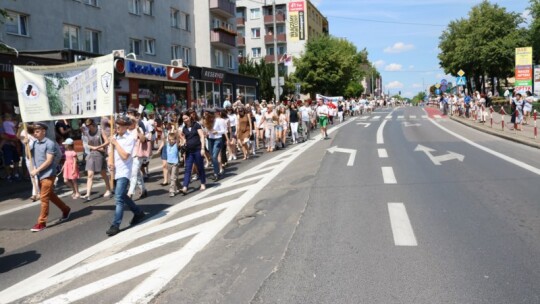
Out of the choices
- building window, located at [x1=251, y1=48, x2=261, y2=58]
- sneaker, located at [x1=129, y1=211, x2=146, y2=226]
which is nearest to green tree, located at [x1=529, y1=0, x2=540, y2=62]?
building window, located at [x1=251, y1=48, x2=261, y2=58]

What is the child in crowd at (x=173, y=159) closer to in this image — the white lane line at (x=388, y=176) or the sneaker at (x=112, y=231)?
the sneaker at (x=112, y=231)

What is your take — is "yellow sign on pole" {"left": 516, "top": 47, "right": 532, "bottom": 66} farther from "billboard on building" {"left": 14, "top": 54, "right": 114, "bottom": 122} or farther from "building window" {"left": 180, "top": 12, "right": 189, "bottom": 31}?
"billboard on building" {"left": 14, "top": 54, "right": 114, "bottom": 122}

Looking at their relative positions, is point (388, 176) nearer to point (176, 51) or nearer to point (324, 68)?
point (176, 51)

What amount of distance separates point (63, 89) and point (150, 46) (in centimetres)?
2534

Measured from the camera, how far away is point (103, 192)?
11.1 m

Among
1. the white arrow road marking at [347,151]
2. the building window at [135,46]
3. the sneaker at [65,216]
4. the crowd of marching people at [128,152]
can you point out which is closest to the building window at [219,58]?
the building window at [135,46]

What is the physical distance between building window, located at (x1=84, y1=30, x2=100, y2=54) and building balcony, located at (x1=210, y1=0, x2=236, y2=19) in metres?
16.5

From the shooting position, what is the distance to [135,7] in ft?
105

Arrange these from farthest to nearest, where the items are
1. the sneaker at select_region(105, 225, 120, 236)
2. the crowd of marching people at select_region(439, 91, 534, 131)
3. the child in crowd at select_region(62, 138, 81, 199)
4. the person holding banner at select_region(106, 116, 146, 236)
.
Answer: the crowd of marching people at select_region(439, 91, 534, 131), the child in crowd at select_region(62, 138, 81, 199), the person holding banner at select_region(106, 116, 146, 236), the sneaker at select_region(105, 225, 120, 236)

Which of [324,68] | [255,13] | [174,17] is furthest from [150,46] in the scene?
[255,13]

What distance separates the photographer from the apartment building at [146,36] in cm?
2314

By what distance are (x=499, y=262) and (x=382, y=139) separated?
15.7m

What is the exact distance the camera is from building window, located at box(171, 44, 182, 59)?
36.8 metres

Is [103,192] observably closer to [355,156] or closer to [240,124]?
[240,124]
